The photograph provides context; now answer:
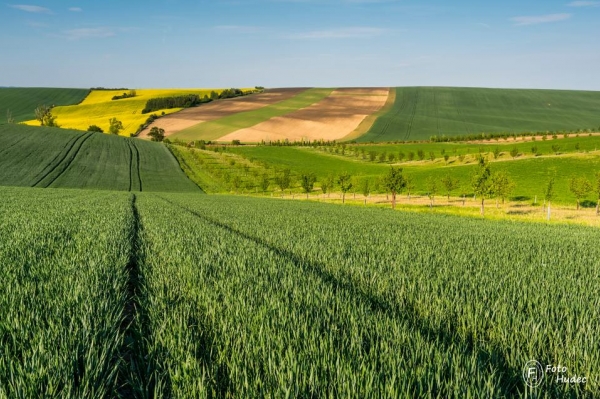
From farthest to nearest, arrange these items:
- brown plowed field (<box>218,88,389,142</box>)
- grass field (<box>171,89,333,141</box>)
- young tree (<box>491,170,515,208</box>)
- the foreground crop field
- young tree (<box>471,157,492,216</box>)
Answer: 1. brown plowed field (<box>218,88,389,142</box>)
2. grass field (<box>171,89,333,141</box>)
3. young tree (<box>491,170,515,208</box>)
4. young tree (<box>471,157,492,216</box>)
5. the foreground crop field

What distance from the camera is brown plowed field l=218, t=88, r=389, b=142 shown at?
12950 centimetres

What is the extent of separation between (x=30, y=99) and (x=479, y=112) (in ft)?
A: 618

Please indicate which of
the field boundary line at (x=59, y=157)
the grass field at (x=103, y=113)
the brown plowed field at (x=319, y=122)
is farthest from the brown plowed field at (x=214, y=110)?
the field boundary line at (x=59, y=157)

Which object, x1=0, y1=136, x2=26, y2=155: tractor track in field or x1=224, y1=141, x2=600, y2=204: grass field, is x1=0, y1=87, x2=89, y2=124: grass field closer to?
x1=0, y1=136, x2=26, y2=155: tractor track in field

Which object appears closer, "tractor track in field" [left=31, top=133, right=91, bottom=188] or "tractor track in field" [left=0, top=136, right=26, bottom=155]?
"tractor track in field" [left=31, top=133, right=91, bottom=188]

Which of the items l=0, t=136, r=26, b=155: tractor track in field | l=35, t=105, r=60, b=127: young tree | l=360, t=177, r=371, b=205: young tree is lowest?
l=360, t=177, r=371, b=205: young tree

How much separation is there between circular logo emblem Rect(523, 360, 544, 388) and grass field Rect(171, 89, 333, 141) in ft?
414

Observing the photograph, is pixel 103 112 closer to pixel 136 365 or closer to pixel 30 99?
pixel 30 99

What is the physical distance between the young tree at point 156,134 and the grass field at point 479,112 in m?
65.2

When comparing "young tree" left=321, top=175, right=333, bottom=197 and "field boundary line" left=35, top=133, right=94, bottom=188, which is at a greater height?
"field boundary line" left=35, top=133, right=94, bottom=188

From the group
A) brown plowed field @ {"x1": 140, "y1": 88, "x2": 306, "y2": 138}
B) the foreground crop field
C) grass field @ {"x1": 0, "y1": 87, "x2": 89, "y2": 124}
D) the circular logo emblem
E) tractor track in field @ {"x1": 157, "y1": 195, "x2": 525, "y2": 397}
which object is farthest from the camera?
grass field @ {"x1": 0, "y1": 87, "x2": 89, "y2": 124}

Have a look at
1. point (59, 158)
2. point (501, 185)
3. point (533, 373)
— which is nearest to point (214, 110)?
point (59, 158)

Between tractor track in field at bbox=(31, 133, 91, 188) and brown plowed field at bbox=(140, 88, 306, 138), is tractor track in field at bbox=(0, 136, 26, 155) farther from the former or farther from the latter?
brown plowed field at bbox=(140, 88, 306, 138)

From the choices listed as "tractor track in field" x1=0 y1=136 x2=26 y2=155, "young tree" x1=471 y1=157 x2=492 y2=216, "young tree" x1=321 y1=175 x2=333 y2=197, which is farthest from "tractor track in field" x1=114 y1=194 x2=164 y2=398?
"tractor track in field" x1=0 y1=136 x2=26 y2=155
